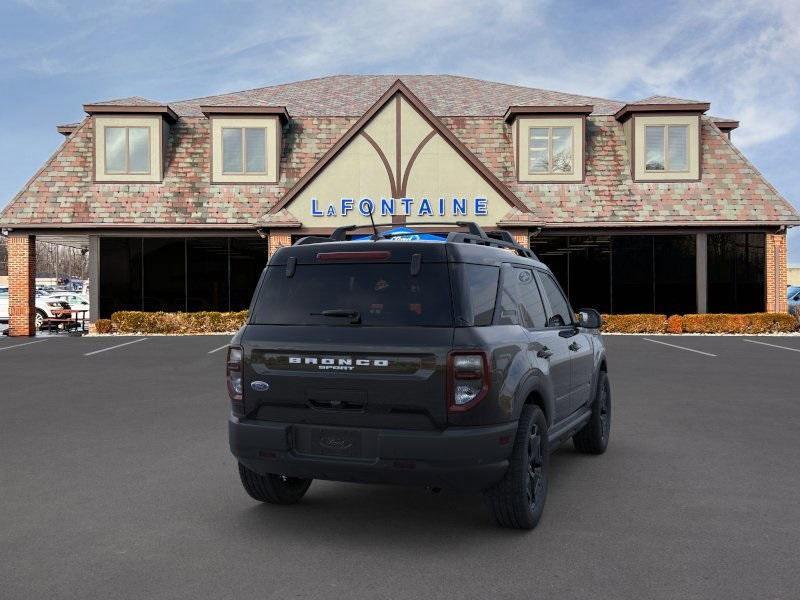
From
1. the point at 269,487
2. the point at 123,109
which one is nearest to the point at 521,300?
the point at 269,487

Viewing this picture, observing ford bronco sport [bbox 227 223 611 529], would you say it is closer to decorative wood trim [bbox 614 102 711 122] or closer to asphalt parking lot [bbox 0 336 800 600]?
asphalt parking lot [bbox 0 336 800 600]

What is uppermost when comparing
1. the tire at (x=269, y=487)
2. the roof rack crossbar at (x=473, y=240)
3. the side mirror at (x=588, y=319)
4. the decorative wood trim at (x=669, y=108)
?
the decorative wood trim at (x=669, y=108)

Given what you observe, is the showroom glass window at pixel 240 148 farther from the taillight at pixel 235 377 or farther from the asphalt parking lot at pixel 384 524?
the taillight at pixel 235 377

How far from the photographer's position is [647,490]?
19.3 ft

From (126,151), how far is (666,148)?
57.8ft

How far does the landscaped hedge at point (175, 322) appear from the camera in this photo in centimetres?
2359

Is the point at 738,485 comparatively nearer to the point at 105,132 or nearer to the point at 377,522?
the point at 377,522

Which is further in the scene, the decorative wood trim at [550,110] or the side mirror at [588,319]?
the decorative wood trim at [550,110]

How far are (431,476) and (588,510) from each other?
1.55 meters

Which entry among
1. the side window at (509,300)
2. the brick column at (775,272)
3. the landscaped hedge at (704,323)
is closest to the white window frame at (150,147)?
the landscaped hedge at (704,323)

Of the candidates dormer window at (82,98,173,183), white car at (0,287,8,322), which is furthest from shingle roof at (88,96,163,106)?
white car at (0,287,8,322)

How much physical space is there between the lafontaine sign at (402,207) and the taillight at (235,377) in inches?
703

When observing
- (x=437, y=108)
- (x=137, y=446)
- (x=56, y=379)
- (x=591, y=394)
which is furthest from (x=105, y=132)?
(x=591, y=394)

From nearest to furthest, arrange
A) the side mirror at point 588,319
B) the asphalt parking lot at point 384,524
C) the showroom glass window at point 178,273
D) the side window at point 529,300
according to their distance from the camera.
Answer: the asphalt parking lot at point 384,524 < the side window at point 529,300 < the side mirror at point 588,319 < the showroom glass window at point 178,273
